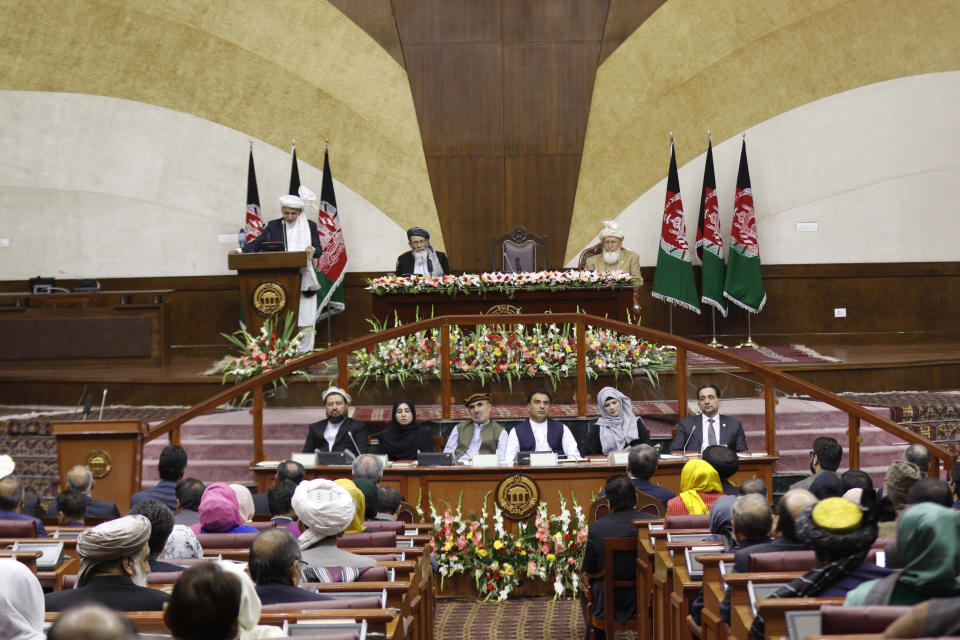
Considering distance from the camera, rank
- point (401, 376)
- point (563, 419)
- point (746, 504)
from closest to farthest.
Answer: point (746, 504) < point (563, 419) < point (401, 376)

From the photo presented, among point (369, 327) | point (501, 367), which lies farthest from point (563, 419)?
point (369, 327)

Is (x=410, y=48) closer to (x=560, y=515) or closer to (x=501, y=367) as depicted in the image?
(x=501, y=367)

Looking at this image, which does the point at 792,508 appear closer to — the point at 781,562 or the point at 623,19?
the point at 781,562

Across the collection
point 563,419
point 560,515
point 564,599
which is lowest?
point 564,599

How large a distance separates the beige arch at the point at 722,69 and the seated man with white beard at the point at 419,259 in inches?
101

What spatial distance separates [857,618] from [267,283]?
7.67m

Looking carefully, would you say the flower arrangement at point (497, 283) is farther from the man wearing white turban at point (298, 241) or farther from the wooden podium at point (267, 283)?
the man wearing white turban at point (298, 241)

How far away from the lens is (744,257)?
12000mm

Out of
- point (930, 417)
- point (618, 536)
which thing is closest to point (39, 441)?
point (618, 536)

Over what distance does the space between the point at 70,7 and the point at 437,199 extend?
182 inches

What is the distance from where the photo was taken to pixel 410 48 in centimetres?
1241

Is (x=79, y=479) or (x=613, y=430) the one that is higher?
(x=613, y=430)

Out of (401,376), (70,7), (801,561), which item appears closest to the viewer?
(801,561)

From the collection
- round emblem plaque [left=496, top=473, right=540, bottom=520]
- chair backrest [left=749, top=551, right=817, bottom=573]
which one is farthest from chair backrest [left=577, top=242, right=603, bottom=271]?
chair backrest [left=749, top=551, right=817, bottom=573]
